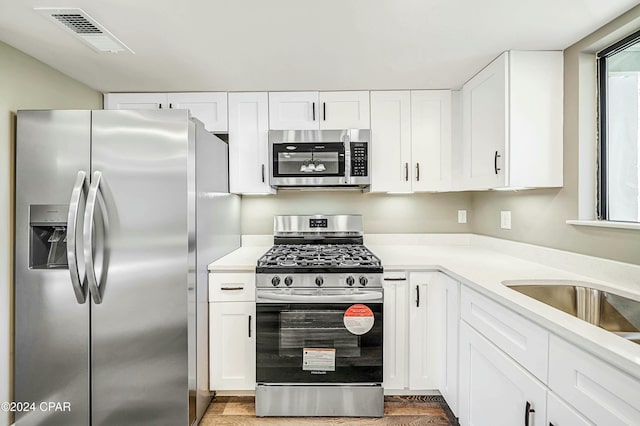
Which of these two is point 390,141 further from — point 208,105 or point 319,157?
point 208,105

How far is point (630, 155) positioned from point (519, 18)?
2.86 feet

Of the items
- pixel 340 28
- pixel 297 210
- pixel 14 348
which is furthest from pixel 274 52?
pixel 14 348

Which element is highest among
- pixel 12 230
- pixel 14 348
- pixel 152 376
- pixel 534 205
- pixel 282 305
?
pixel 534 205

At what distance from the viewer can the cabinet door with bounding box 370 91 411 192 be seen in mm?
2514

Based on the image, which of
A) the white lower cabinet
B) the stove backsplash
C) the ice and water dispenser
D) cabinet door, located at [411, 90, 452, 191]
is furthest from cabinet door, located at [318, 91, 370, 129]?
the ice and water dispenser

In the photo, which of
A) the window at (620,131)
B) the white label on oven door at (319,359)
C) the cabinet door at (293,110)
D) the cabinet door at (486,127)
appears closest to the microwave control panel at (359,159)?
the cabinet door at (293,110)

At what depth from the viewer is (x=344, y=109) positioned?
99.0 inches

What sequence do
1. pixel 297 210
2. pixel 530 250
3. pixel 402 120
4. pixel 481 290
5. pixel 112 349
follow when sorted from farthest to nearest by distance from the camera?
pixel 297 210 → pixel 402 120 → pixel 530 250 → pixel 112 349 → pixel 481 290

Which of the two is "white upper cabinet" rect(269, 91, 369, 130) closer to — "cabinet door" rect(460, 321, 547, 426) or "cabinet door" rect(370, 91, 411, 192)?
"cabinet door" rect(370, 91, 411, 192)

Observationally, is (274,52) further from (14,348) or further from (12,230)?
(14,348)

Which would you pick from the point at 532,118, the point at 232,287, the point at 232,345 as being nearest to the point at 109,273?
the point at 232,287

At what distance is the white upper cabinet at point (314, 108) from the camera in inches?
98.7

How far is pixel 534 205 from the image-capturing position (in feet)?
6.94

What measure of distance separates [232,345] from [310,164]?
1364 millimetres
